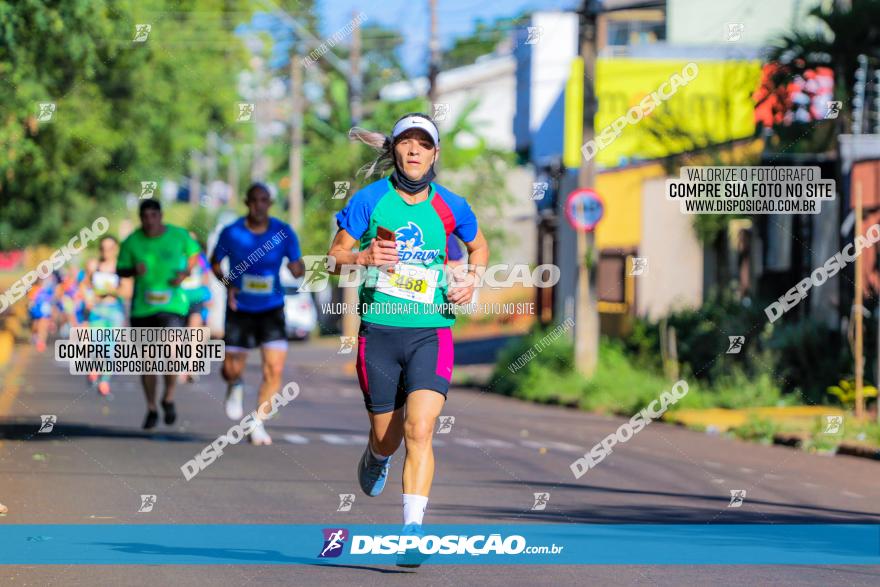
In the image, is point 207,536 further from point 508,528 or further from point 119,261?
point 119,261

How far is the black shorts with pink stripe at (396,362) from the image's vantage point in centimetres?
780

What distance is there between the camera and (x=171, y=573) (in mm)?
7555

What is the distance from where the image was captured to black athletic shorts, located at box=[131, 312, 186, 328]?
47.6 feet

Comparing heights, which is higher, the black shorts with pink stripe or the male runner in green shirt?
the male runner in green shirt

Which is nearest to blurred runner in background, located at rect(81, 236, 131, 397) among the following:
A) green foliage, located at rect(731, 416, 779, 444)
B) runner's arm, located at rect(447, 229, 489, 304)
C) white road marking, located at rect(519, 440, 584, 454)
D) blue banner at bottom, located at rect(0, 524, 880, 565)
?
white road marking, located at rect(519, 440, 584, 454)

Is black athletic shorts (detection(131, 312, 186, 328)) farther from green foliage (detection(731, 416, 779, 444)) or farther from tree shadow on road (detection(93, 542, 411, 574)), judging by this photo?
green foliage (detection(731, 416, 779, 444))

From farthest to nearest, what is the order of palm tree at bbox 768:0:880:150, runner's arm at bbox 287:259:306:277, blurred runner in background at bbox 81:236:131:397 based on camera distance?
palm tree at bbox 768:0:880:150
blurred runner in background at bbox 81:236:131:397
runner's arm at bbox 287:259:306:277

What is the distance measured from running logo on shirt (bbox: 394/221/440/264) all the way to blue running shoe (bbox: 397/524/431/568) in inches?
49.3

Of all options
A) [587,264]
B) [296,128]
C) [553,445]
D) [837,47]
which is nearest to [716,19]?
[296,128]

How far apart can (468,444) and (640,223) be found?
16798 mm

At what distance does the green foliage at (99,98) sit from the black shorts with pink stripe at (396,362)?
319 inches

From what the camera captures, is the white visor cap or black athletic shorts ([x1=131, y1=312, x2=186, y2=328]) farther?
black athletic shorts ([x1=131, y1=312, x2=186, y2=328])

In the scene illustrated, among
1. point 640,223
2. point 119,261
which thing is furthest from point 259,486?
point 640,223

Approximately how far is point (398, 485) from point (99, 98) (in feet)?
69.8
